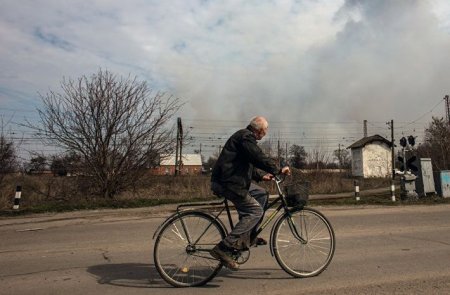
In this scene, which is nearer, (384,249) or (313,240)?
(313,240)

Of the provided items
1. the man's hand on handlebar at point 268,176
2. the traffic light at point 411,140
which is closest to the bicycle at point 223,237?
the man's hand on handlebar at point 268,176

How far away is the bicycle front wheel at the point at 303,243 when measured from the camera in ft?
19.1

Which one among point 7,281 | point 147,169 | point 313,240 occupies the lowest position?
point 7,281

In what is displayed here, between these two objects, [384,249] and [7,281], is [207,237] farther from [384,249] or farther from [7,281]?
[384,249]

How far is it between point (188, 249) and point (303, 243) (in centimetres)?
144

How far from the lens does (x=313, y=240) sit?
5992 mm

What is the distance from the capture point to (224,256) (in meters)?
5.54

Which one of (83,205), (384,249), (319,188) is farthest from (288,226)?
(319,188)

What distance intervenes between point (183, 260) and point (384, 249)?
3638 millimetres

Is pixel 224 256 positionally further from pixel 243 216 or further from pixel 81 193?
pixel 81 193

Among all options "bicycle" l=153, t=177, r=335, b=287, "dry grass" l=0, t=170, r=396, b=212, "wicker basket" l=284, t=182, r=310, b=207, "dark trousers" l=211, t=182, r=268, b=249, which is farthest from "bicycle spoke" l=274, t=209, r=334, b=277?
"dry grass" l=0, t=170, r=396, b=212

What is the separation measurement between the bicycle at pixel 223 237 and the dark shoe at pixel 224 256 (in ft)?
0.25

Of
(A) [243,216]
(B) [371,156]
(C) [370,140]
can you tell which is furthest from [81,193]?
(C) [370,140]

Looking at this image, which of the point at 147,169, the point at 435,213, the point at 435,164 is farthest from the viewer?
the point at 435,164
